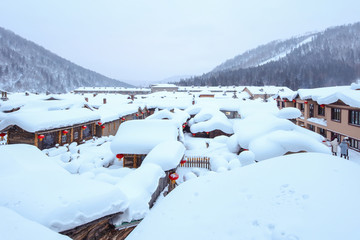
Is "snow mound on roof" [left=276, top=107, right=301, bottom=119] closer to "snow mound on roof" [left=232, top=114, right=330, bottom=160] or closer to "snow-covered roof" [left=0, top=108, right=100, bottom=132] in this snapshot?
"snow mound on roof" [left=232, top=114, right=330, bottom=160]

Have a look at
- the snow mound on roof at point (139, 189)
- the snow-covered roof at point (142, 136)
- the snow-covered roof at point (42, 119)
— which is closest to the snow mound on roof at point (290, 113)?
the snow-covered roof at point (142, 136)

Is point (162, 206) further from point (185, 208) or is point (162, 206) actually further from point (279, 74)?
point (279, 74)

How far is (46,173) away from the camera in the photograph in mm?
5723

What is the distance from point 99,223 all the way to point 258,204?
3.91 metres

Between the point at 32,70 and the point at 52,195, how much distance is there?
476ft

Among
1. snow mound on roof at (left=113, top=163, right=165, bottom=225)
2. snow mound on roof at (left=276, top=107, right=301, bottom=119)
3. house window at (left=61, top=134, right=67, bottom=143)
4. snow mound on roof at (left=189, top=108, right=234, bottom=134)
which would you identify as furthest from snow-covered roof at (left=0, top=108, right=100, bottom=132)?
snow mound on roof at (left=276, top=107, right=301, bottom=119)

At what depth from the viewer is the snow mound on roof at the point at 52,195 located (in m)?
4.29

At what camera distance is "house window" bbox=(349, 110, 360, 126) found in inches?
611

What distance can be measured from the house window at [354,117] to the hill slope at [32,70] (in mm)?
131000

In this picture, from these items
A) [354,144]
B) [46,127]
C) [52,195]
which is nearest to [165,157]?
[52,195]

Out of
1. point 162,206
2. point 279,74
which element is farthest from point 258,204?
point 279,74

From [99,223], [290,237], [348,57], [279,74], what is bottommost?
[99,223]

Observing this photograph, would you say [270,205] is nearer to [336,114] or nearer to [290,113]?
[290,113]

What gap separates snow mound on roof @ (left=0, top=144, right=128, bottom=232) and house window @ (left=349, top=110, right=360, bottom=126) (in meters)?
18.0
